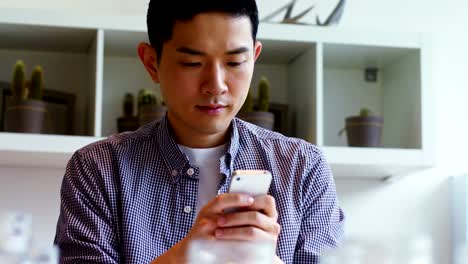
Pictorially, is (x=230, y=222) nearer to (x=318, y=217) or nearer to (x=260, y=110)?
(x=318, y=217)

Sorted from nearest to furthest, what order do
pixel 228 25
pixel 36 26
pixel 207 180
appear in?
pixel 228 25 → pixel 207 180 → pixel 36 26

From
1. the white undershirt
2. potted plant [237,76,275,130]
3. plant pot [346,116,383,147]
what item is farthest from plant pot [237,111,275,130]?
the white undershirt

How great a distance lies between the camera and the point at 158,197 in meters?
1.30

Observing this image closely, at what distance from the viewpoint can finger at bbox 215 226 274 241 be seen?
947mm

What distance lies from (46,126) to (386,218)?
3.41 ft

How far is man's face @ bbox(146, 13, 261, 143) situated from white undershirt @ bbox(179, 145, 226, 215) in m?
0.10

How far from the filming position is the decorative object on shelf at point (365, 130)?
2127 millimetres

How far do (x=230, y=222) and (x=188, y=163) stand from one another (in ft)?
1.14

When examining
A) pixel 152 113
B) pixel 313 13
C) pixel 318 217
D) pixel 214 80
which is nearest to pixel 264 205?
pixel 214 80

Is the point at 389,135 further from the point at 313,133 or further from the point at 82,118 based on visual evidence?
the point at 82,118

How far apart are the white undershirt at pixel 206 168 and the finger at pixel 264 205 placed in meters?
0.29

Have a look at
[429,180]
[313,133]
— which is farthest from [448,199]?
[313,133]

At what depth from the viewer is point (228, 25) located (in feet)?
3.88

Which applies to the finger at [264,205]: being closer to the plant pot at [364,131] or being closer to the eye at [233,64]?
the eye at [233,64]
